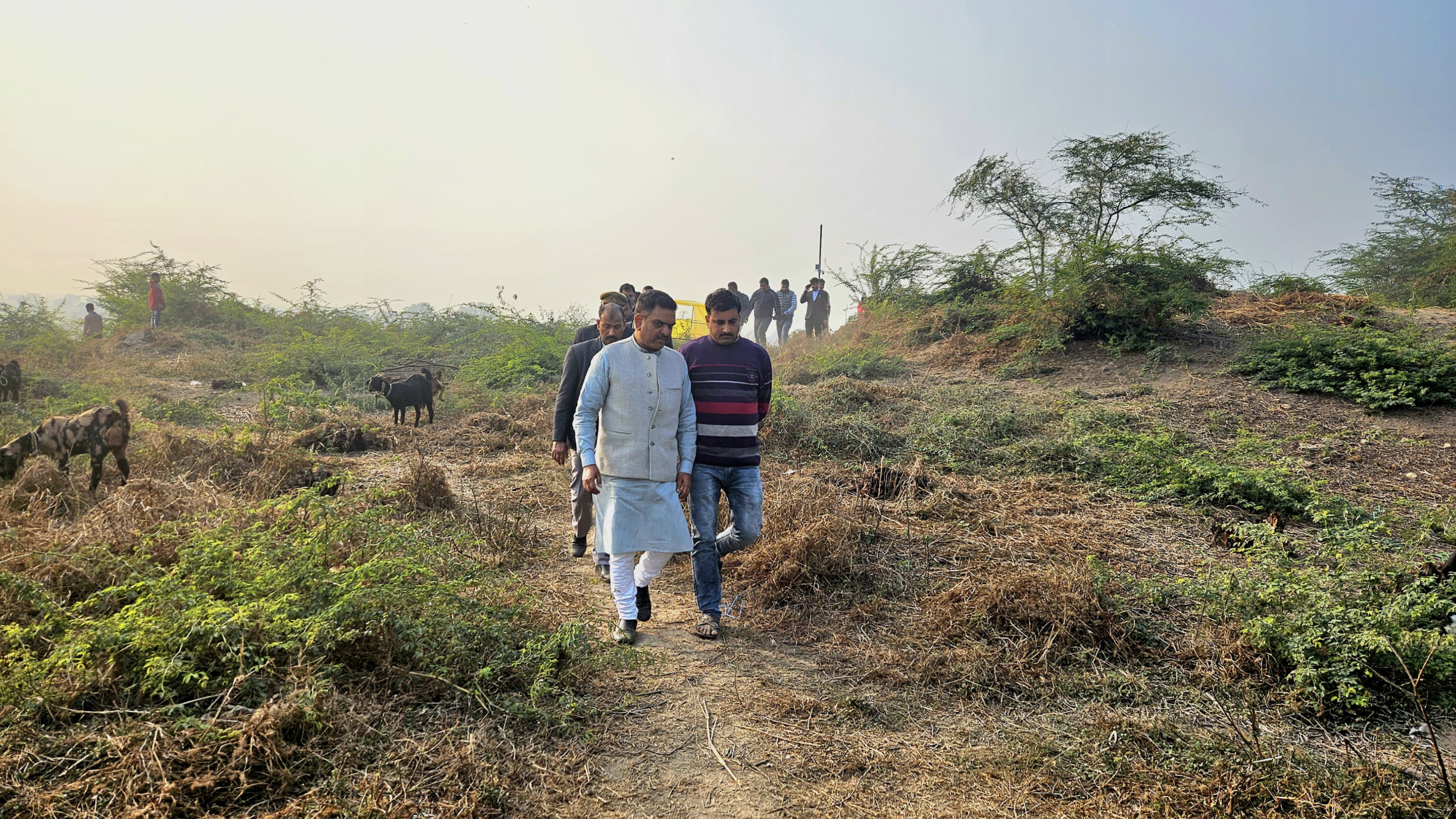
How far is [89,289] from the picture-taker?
1784 cm

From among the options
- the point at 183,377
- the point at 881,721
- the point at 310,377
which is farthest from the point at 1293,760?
the point at 183,377

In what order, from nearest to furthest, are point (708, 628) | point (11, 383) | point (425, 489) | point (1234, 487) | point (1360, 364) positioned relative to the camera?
1. point (708, 628)
2. point (1234, 487)
3. point (425, 489)
4. point (1360, 364)
5. point (11, 383)

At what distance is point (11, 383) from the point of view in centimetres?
847

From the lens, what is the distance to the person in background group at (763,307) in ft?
55.0

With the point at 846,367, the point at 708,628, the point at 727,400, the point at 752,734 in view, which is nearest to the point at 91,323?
the point at 846,367

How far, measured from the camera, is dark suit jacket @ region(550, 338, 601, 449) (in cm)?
411

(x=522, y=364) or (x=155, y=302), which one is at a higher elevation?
(x=155, y=302)

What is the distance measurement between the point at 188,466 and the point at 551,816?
5158 mm

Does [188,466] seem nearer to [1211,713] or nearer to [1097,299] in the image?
[1211,713]

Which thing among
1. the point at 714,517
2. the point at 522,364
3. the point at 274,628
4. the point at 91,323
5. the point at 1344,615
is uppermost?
the point at 91,323

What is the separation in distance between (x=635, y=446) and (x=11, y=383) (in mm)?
9867

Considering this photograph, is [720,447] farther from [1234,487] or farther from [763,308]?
[763,308]

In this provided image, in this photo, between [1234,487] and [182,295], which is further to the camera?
[182,295]

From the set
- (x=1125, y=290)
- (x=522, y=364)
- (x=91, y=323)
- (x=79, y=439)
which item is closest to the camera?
(x=79, y=439)
